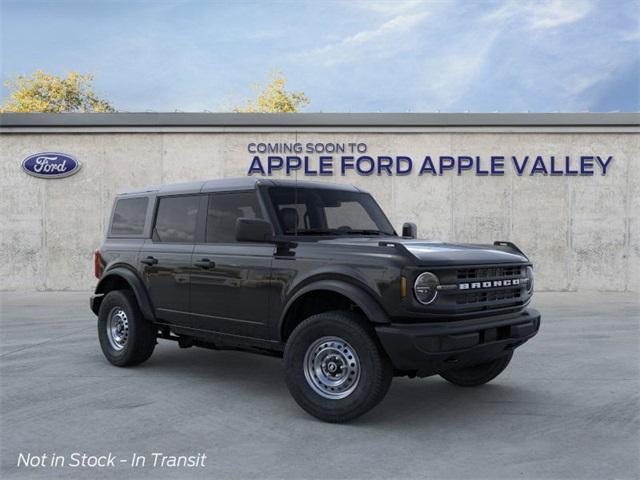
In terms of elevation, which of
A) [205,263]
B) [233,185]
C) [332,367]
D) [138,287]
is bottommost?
[332,367]

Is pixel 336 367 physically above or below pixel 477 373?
above

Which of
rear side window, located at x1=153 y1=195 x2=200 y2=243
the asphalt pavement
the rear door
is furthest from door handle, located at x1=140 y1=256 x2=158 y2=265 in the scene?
the asphalt pavement

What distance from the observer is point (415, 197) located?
15.3 meters

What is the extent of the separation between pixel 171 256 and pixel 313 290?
195 cm

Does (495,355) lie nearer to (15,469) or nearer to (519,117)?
(15,469)

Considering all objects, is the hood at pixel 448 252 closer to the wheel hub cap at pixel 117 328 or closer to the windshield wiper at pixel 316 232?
the windshield wiper at pixel 316 232

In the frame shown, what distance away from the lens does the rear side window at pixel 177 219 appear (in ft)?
19.7

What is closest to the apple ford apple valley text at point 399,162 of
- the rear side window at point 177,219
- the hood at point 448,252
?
the rear side window at point 177,219

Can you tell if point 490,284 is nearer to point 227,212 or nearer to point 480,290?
point 480,290

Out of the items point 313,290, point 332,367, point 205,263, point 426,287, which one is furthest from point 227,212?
point 426,287

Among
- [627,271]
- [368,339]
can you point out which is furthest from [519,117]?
[368,339]

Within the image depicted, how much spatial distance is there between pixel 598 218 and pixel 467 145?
12.5ft

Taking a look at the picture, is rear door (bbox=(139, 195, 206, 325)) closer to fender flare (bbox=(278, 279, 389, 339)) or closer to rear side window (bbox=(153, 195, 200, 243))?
rear side window (bbox=(153, 195, 200, 243))

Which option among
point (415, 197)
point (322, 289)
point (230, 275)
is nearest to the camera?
point (322, 289)
